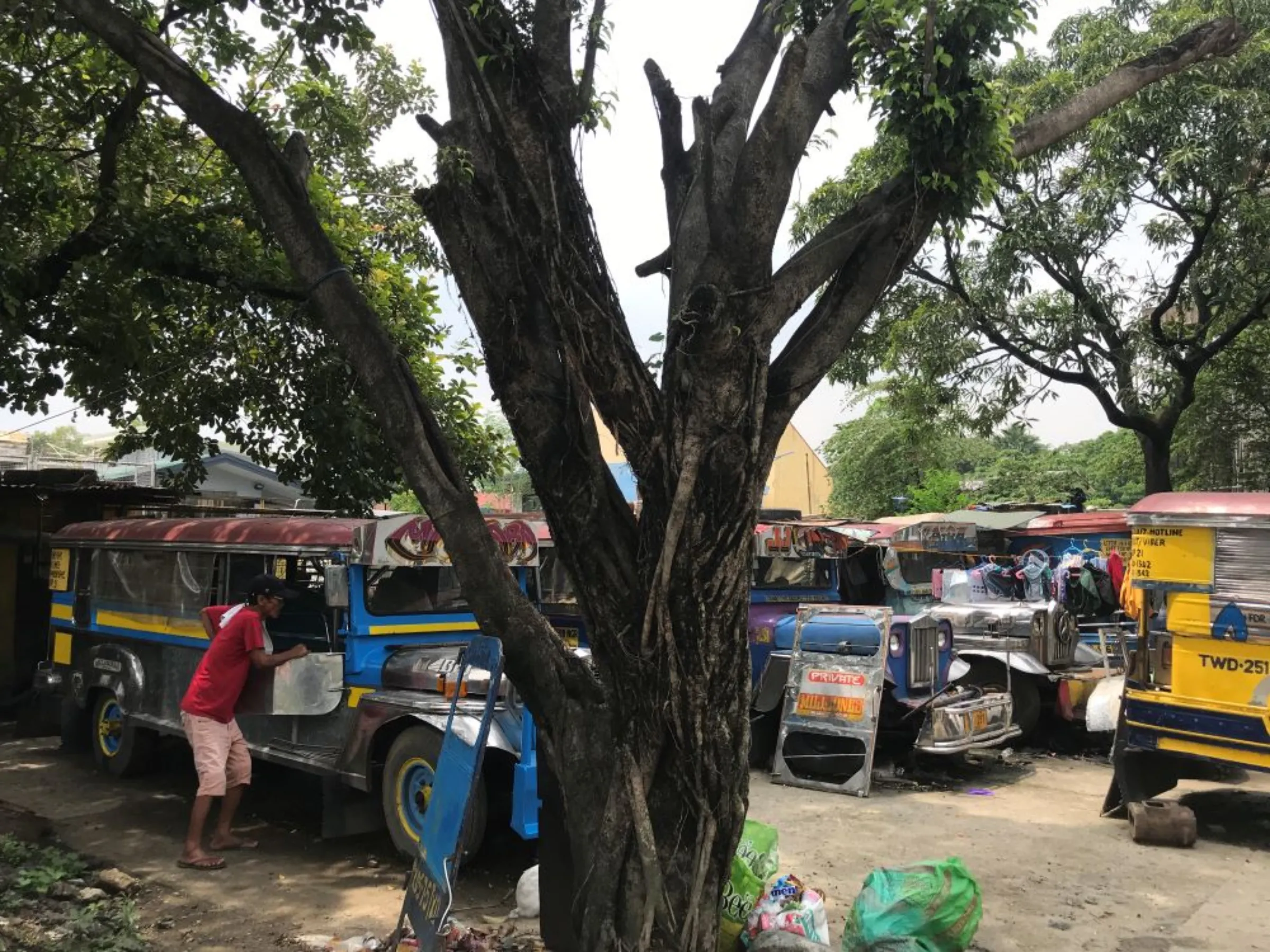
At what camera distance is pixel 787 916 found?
4098 millimetres

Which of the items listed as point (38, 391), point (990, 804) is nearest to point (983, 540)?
point (990, 804)

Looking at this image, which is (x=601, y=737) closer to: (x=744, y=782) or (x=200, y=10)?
(x=744, y=782)

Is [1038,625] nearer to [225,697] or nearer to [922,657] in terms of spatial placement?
[922,657]

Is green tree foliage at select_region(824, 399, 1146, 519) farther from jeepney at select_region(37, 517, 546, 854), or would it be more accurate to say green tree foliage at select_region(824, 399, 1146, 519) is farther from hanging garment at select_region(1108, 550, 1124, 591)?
jeepney at select_region(37, 517, 546, 854)

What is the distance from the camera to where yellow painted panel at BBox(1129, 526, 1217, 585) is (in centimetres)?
616

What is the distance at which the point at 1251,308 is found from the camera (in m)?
12.5

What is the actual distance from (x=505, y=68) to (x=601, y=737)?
2277 millimetres

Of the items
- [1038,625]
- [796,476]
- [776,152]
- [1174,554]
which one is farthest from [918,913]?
[796,476]

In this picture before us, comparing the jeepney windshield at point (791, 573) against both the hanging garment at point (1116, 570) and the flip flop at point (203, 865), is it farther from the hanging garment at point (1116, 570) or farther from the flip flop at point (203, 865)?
the hanging garment at point (1116, 570)

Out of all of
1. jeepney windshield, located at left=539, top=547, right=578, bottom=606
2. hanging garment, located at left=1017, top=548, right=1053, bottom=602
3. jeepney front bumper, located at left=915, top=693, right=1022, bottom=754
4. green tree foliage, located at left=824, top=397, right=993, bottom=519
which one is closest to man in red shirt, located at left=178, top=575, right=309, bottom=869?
jeepney windshield, located at left=539, top=547, right=578, bottom=606

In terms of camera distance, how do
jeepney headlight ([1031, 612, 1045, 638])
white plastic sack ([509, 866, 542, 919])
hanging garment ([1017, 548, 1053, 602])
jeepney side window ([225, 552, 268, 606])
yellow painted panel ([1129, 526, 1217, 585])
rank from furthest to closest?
hanging garment ([1017, 548, 1053, 602]), jeepney headlight ([1031, 612, 1045, 638]), jeepney side window ([225, 552, 268, 606]), yellow painted panel ([1129, 526, 1217, 585]), white plastic sack ([509, 866, 542, 919])

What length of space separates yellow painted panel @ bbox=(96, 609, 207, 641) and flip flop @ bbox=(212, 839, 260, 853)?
1.49m

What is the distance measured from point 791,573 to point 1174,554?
3847mm

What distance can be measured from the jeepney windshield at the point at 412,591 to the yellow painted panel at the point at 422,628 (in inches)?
3.2
